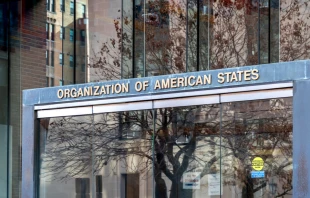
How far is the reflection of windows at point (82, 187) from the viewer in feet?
49.5

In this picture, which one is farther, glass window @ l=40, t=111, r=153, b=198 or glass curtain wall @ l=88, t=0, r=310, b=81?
glass curtain wall @ l=88, t=0, r=310, b=81

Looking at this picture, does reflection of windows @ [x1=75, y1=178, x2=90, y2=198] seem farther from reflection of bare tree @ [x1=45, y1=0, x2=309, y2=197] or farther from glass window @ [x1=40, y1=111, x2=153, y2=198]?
reflection of bare tree @ [x1=45, y1=0, x2=309, y2=197]

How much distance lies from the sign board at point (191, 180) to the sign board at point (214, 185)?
0.78ft

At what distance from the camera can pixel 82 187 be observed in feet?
49.8

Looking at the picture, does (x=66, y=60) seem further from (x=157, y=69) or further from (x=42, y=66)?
(x=157, y=69)

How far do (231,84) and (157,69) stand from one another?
5193 mm

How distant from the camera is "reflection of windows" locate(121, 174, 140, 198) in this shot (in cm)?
1439

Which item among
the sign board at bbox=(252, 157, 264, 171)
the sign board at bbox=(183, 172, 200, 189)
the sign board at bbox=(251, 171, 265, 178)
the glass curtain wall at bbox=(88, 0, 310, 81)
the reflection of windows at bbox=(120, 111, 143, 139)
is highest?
the glass curtain wall at bbox=(88, 0, 310, 81)

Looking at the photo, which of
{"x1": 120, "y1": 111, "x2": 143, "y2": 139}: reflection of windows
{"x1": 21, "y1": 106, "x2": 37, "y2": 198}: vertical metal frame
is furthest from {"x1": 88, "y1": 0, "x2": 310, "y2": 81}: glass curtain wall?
{"x1": 120, "y1": 111, "x2": 143, "y2": 139}: reflection of windows

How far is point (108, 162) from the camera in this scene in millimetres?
14766

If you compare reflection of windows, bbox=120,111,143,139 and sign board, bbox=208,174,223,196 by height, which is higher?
reflection of windows, bbox=120,111,143,139

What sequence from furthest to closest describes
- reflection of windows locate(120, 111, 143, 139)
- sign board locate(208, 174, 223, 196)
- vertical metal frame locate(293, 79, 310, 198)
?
reflection of windows locate(120, 111, 143, 139), sign board locate(208, 174, 223, 196), vertical metal frame locate(293, 79, 310, 198)

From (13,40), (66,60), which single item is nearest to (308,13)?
(66,60)

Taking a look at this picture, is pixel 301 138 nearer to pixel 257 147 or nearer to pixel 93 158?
pixel 257 147
